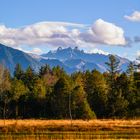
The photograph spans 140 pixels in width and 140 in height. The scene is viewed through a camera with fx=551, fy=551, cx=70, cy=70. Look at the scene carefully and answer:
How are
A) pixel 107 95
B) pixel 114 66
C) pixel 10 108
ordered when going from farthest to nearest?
pixel 114 66 < pixel 10 108 < pixel 107 95

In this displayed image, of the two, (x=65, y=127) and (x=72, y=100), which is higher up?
(x=72, y=100)

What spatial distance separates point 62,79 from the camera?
11262 centimetres

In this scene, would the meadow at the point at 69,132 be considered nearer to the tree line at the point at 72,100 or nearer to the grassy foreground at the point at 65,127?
the grassy foreground at the point at 65,127

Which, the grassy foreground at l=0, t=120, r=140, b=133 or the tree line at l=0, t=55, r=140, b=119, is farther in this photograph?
the tree line at l=0, t=55, r=140, b=119

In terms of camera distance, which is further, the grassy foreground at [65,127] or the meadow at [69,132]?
the grassy foreground at [65,127]

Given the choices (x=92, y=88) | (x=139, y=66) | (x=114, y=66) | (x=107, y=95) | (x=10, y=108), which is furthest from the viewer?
(x=114, y=66)

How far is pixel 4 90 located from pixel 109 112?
22911 millimetres

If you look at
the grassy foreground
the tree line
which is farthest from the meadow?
the tree line

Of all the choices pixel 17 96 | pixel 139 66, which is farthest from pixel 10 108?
pixel 139 66

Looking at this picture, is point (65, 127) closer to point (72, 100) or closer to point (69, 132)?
point (69, 132)

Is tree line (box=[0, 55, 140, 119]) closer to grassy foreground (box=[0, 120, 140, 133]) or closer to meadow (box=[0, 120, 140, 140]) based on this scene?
grassy foreground (box=[0, 120, 140, 133])

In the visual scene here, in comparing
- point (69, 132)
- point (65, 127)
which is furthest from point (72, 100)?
point (69, 132)

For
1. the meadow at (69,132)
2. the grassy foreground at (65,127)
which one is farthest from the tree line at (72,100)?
the meadow at (69,132)

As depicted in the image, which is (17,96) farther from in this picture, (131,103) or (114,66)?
(114,66)
